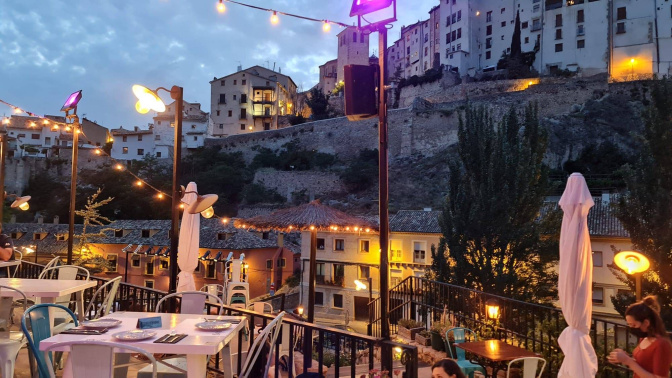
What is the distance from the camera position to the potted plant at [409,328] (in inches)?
315

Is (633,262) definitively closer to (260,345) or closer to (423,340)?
(423,340)

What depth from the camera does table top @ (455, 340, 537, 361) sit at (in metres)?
4.71

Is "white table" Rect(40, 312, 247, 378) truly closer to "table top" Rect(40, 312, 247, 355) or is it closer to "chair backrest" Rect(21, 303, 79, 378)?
"table top" Rect(40, 312, 247, 355)

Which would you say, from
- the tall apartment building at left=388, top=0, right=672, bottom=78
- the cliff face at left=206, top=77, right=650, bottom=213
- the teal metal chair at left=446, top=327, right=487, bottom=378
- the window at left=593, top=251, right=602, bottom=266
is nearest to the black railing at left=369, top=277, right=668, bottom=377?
the teal metal chair at left=446, top=327, right=487, bottom=378

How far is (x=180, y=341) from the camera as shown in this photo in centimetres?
285

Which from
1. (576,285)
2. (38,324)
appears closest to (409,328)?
(576,285)

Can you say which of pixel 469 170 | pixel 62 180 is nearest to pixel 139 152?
pixel 62 180

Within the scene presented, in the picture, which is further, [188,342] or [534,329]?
[534,329]

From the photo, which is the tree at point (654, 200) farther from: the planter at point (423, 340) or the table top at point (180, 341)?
the table top at point (180, 341)

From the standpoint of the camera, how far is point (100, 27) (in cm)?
7106

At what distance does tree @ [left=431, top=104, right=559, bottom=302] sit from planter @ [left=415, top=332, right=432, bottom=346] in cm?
434

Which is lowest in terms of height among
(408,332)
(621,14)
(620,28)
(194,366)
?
(408,332)

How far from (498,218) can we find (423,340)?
17.9ft

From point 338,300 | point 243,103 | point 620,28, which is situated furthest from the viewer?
point 243,103
